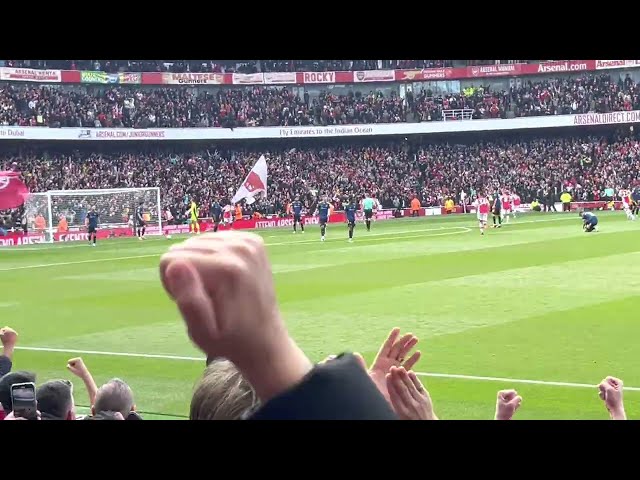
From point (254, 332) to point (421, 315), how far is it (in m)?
15.4

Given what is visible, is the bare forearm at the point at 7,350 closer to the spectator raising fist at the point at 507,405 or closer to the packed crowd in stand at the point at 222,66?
the spectator raising fist at the point at 507,405

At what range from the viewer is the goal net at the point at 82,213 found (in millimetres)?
42625

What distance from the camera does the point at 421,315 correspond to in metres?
16.8

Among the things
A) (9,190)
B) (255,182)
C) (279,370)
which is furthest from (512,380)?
(9,190)

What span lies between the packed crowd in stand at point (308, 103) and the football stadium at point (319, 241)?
180mm

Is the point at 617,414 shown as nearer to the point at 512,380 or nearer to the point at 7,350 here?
the point at 7,350

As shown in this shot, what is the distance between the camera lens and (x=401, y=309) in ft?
57.6

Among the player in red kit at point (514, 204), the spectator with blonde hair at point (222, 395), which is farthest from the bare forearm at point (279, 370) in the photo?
the player in red kit at point (514, 204)

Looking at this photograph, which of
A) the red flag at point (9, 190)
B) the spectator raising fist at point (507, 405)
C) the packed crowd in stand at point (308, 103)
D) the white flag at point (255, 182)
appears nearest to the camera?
the spectator raising fist at point (507, 405)

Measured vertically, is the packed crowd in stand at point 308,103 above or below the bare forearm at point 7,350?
above
